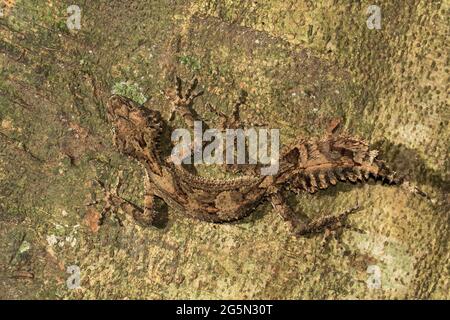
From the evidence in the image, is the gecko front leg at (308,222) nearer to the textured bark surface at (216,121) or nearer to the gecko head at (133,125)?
the textured bark surface at (216,121)

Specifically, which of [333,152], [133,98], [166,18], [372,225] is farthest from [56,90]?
[372,225]

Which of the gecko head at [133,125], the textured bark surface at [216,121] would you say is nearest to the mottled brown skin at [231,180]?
the gecko head at [133,125]

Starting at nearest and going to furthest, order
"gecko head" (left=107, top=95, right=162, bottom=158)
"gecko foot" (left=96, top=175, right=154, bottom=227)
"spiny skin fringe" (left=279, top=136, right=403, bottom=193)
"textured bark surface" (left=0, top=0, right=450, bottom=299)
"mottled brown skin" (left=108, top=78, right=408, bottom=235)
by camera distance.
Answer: "textured bark surface" (left=0, top=0, right=450, bottom=299) < "spiny skin fringe" (left=279, top=136, right=403, bottom=193) < "mottled brown skin" (left=108, top=78, right=408, bottom=235) < "gecko foot" (left=96, top=175, right=154, bottom=227) < "gecko head" (left=107, top=95, right=162, bottom=158)

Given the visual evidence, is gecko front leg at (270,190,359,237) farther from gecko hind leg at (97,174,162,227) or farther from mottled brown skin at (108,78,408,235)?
gecko hind leg at (97,174,162,227)

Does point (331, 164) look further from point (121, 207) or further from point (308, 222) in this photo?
point (121, 207)

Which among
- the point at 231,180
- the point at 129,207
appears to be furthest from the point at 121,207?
the point at 231,180

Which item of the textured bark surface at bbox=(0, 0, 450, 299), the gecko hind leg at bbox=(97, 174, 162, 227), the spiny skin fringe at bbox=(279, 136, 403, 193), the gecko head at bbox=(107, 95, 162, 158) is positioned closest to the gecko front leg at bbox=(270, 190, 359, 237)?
the textured bark surface at bbox=(0, 0, 450, 299)

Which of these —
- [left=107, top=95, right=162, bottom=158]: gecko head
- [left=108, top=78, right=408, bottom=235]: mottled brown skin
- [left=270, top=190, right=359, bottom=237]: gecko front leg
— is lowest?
[left=270, top=190, right=359, bottom=237]: gecko front leg
